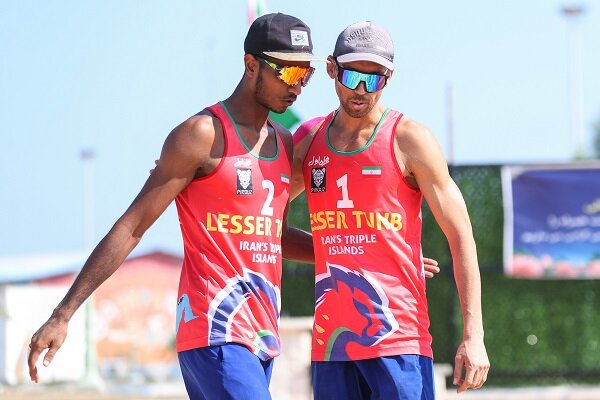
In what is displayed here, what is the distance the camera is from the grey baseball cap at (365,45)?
5.34m

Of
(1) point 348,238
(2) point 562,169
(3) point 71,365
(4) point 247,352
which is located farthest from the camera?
(3) point 71,365

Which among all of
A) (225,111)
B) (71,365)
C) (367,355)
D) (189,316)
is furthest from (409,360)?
(71,365)

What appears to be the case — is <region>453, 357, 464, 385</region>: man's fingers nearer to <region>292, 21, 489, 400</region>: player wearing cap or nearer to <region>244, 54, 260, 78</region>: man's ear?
<region>292, 21, 489, 400</region>: player wearing cap

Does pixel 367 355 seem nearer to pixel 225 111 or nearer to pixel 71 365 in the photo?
pixel 225 111

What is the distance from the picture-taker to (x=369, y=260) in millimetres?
5340

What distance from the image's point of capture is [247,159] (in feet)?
17.2

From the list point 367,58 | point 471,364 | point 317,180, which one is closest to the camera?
point 471,364

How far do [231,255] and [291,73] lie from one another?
887 millimetres

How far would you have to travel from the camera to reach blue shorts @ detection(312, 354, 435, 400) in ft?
17.3

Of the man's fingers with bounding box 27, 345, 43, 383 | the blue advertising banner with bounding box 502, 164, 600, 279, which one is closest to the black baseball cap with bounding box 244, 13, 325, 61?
the man's fingers with bounding box 27, 345, 43, 383

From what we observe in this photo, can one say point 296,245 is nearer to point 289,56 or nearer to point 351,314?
point 351,314

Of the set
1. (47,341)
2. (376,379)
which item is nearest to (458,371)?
(376,379)

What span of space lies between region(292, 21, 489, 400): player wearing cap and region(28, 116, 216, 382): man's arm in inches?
26.8

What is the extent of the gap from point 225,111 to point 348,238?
2.57 feet
